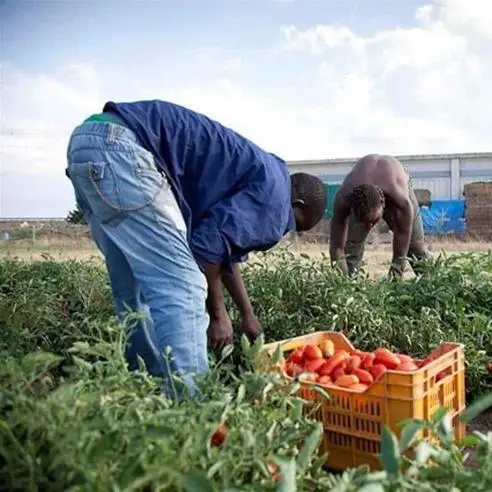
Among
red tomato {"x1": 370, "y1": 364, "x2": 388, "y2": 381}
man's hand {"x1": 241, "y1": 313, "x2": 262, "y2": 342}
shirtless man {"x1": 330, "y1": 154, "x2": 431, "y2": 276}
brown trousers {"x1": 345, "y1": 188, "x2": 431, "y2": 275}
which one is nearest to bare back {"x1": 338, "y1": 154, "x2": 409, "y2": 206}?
shirtless man {"x1": 330, "y1": 154, "x2": 431, "y2": 276}

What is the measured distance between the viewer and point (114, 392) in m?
1.41

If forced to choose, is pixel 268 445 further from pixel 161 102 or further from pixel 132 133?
pixel 161 102

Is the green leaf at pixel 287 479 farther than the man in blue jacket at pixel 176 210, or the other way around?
the man in blue jacket at pixel 176 210

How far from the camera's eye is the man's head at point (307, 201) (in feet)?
8.47

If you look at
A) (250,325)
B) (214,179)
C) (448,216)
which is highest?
(214,179)

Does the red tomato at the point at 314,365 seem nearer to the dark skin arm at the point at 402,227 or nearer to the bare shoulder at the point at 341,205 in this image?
the dark skin arm at the point at 402,227

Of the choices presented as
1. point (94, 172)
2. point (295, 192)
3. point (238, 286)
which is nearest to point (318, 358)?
point (238, 286)

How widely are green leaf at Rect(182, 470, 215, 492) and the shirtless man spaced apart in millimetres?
3096

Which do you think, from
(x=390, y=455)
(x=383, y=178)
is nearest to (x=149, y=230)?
(x=390, y=455)

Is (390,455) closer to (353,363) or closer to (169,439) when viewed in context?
(169,439)

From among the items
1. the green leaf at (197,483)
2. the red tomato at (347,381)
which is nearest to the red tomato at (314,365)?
the red tomato at (347,381)

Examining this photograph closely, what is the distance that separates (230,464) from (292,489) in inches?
7.5

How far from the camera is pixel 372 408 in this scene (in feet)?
6.85

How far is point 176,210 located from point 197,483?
1.24 meters
